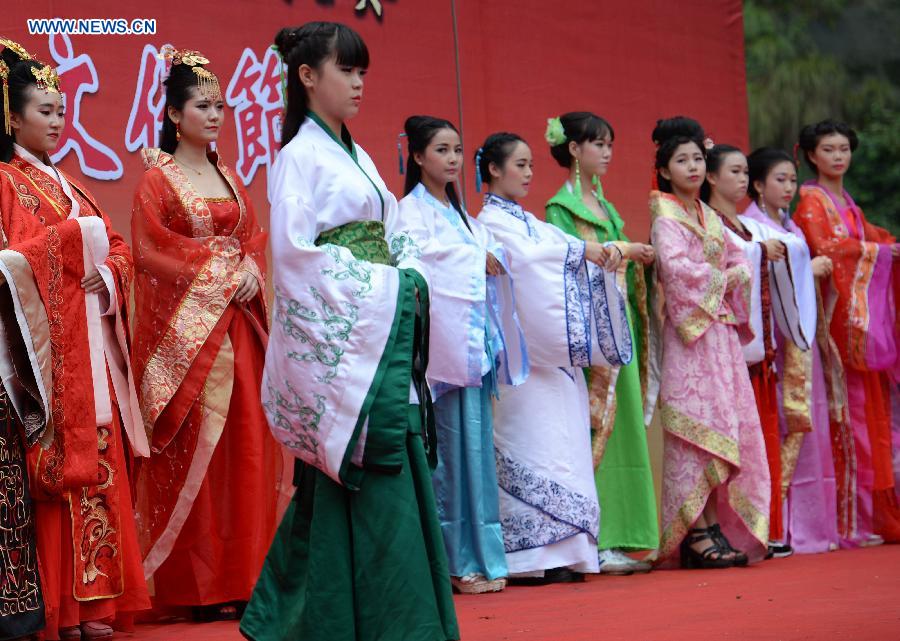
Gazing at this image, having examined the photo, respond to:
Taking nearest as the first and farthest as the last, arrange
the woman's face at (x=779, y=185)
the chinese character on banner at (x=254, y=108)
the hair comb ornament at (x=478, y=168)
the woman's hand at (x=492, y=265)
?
the woman's hand at (x=492, y=265) < the chinese character on banner at (x=254, y=108) < the hair comb ornament at (x=478, y=168) < the woman's face at (x=779, y=185)

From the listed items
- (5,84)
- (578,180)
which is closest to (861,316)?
(578,180)

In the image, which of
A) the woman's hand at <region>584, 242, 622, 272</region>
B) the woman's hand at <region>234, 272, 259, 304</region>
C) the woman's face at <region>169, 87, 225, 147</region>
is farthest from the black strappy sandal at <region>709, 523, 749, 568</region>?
the woman's face at <region>169, 87, 225, 147</region>

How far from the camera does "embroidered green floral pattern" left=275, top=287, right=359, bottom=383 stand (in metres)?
3.26

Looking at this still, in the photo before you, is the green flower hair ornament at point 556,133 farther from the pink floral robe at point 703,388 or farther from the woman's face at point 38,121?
the woman's face at point 38,121

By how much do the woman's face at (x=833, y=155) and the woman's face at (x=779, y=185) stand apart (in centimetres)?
20

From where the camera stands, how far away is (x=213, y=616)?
4469 mm

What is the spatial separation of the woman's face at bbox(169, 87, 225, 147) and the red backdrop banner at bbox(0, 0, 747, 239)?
529 millimetres

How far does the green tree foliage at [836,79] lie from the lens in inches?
505

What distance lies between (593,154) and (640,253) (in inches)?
20.1

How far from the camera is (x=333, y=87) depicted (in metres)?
3.49

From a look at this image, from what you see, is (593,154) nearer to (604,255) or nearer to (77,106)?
(604,255)

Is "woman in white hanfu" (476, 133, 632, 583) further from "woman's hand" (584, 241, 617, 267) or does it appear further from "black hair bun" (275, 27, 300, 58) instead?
"black hair bun" (275, 27, 300, 58)

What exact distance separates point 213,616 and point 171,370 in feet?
2.66

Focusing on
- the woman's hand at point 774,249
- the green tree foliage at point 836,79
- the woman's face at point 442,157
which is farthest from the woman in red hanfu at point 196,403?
the green tree foliage at point 836,79
